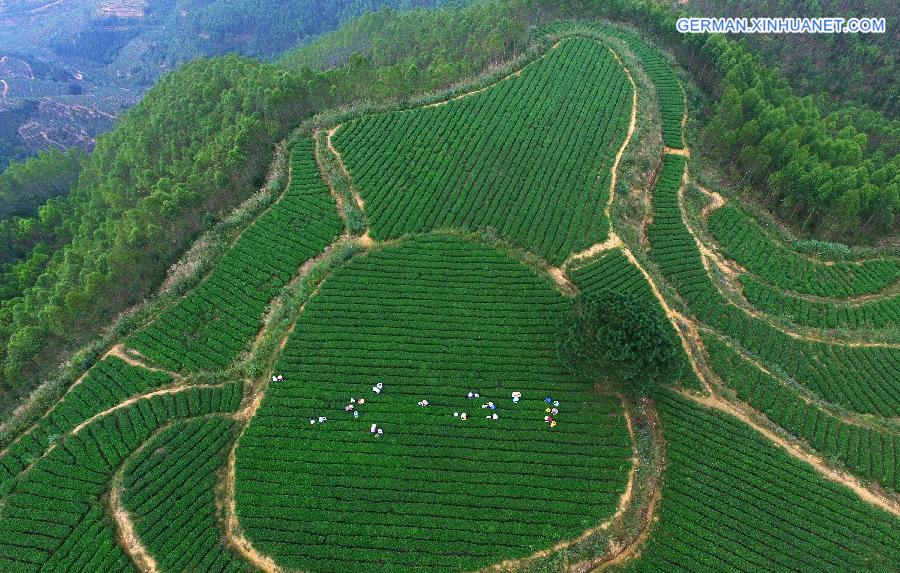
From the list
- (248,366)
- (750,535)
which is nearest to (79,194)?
(248,366)

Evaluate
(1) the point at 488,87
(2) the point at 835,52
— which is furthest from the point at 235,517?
(2) the point at 835,52

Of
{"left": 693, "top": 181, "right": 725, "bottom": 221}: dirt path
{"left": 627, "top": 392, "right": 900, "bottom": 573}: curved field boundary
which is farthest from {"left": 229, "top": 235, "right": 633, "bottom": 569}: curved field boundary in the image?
{"left": 693, "top": 181, "right": 725, "bottom": 221}: dirt path

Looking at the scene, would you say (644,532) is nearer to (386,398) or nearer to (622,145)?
(386,398)

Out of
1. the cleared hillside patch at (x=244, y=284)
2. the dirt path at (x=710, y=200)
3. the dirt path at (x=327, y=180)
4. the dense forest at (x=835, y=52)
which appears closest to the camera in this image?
the cleared hillside patch at (x=244, y=284)

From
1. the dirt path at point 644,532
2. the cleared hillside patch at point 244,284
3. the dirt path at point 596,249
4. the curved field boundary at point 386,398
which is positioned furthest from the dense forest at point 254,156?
the dirt path at point 644,532

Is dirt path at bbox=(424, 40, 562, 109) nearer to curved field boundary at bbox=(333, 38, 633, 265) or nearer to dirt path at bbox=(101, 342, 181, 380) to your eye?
curved field boundary at bbox=(333, 38, 633, 265)

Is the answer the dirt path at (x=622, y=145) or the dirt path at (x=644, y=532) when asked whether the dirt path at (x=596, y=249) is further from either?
the dirt path at (x=644, y=532)
